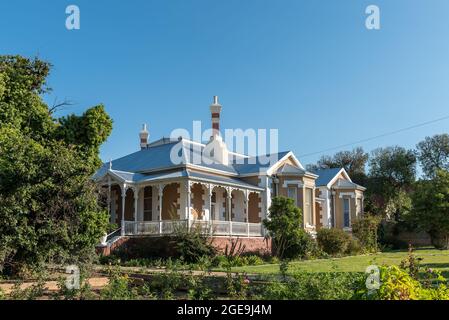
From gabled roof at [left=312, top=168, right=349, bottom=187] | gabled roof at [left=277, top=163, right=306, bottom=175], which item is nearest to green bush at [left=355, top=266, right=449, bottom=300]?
gabled roof at [left=277, top=163, right=306, bottom=175]

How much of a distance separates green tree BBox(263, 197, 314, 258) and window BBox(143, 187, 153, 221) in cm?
776

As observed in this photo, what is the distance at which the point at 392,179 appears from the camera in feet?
192

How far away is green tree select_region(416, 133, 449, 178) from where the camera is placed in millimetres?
60812

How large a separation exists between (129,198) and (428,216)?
57.8 feet

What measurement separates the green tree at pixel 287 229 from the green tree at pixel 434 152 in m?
38.6

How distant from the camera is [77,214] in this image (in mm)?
15359

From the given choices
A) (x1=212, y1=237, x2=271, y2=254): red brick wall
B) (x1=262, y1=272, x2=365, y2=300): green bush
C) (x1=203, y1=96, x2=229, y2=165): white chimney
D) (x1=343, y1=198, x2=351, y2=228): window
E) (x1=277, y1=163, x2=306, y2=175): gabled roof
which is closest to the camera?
(x1=262, y1=272, x2=365, y2=300): green bush

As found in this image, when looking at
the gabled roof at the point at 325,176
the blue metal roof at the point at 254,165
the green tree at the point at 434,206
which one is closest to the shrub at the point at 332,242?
the blue metal roof at the point at 254,165

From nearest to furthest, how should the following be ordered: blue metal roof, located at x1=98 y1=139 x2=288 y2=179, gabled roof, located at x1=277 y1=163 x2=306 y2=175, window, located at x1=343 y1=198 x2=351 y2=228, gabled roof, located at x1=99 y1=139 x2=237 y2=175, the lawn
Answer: the lawn < gabled roof, located at x1=99 y1=139 x2=237 y2=175 < blue metal roof, located at x1=98 y1=139 x2=288 y2=179 < gabled roof, located at x1=277 y1=163 x2=306 y2=175 < window, located at x1=343 y1=198 x2=351 y2=228

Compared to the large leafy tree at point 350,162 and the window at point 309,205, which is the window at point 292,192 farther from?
the large leafy tree at point 350,162

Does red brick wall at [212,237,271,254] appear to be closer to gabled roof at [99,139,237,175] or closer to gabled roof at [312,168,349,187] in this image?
gabled roof at [99,139,237,175]

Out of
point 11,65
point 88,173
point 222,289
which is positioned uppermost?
point 11,65
